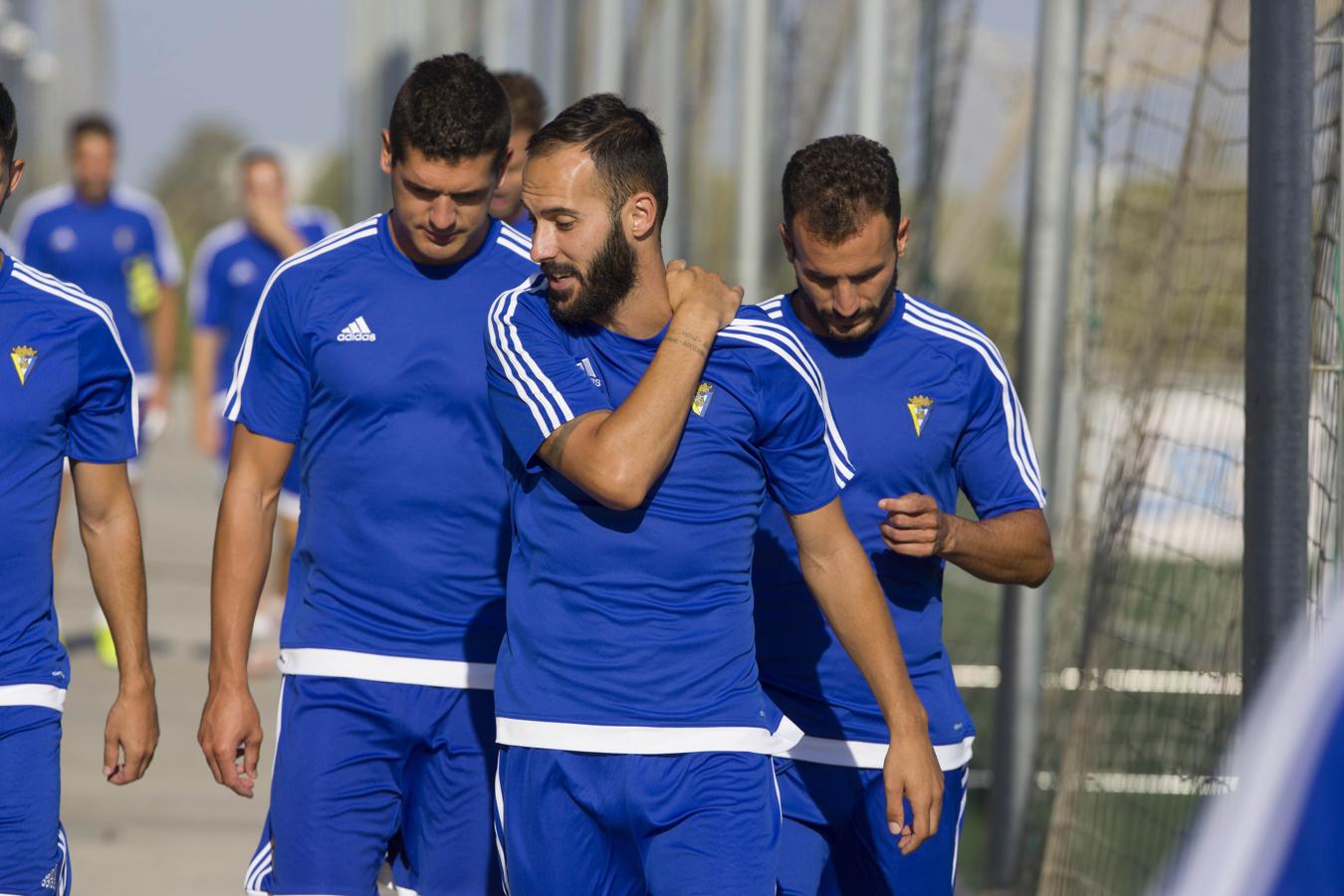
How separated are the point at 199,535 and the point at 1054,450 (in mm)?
10697

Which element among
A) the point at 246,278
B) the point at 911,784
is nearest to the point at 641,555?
the point at 911,784

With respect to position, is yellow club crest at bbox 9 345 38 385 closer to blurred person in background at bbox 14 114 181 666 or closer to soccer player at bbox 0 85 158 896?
soccer player at bbox 0 85 158 896

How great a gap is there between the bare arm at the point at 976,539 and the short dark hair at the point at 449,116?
110 cm

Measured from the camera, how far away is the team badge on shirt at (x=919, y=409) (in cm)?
414

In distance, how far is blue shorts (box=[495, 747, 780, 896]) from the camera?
346 cm

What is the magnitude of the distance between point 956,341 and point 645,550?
105cm

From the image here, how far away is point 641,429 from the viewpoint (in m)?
3.38

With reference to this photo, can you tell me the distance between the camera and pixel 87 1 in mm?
20547

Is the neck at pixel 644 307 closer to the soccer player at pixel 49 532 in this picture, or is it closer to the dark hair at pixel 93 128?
the soccer player at pixel 49 532

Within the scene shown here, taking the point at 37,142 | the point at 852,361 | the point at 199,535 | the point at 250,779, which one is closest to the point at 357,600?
the point at 250,779

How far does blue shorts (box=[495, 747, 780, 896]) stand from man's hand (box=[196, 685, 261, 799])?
81cm

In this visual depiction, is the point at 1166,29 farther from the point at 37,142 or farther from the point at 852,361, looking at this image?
the point at 37,142

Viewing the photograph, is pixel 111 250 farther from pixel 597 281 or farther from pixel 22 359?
pixel 597 281

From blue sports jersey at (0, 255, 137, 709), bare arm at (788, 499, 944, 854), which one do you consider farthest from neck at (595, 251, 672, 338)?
blue sports jersey at (0, 255, 137, 709)
